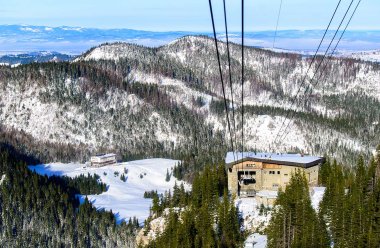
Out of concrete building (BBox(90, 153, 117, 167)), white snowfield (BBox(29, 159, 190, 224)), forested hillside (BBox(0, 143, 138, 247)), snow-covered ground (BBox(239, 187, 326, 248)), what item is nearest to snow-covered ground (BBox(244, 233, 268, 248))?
snow-covered ground (BBox(239, 187, 326, 248))

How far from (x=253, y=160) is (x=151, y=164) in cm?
10185

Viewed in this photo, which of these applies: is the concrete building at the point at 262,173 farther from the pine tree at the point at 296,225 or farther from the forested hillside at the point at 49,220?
the forested hillside at the point at 49,220

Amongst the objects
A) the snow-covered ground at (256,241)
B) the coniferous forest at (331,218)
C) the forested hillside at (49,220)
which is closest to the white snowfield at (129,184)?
the forested hillside at (49,220)

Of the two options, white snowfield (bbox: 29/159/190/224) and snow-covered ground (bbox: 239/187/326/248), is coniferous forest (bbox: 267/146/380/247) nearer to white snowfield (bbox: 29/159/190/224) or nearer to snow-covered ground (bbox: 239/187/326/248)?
snow-covered ground (bbox: 239/187/326/248)

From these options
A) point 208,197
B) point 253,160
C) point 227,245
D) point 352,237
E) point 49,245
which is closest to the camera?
point 352,237

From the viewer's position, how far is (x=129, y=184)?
172 m

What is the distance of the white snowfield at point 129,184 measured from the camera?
476 feet

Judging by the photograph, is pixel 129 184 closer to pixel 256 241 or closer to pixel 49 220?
pixel 49 220

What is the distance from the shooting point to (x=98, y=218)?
128 m

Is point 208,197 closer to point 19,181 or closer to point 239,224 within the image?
point 239,224

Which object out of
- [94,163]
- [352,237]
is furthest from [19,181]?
[352,237]

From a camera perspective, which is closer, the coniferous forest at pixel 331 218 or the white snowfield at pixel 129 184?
the coniferous forest at pixel 331 218

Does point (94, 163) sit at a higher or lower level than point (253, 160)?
lower

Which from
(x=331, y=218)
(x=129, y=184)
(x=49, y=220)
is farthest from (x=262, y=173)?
A: (x=129, y=184)
